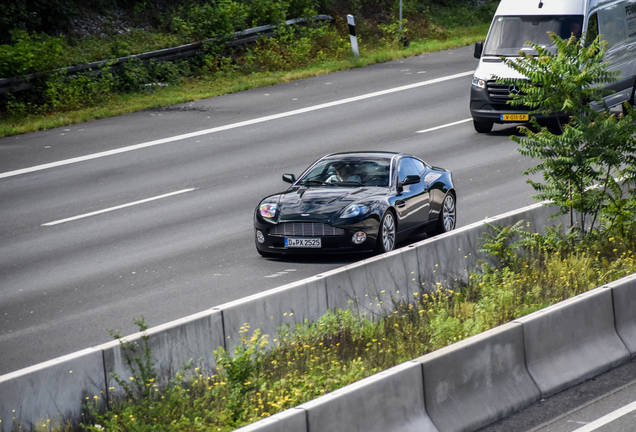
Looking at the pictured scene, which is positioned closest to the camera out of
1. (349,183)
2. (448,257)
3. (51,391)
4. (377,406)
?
(377,406)

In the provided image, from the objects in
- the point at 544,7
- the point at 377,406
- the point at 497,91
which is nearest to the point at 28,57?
the point at 497,91

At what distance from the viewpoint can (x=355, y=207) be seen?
1229cm

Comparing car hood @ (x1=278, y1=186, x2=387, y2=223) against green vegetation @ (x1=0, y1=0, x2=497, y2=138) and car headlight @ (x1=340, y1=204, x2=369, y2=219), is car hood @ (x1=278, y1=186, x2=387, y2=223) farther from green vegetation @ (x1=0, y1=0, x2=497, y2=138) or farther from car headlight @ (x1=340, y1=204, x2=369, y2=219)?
green vegetation @ (x1=0, y1=0, x2=497, y2=138)

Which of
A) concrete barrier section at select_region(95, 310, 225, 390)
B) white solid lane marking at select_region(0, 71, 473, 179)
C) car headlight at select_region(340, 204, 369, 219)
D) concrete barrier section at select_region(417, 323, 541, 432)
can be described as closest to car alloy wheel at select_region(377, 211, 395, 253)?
car headlight at select_region(340, 204, 369, 219)

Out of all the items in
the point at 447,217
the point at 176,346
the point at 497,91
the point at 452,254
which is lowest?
the point at 447,217

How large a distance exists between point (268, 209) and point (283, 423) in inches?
280

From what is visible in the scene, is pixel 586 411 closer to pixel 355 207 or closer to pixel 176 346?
pixel 176 346

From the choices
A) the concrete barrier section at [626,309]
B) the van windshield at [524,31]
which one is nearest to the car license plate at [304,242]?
the concrete barrier section at [626,309]

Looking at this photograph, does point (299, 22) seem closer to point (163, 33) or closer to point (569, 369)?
point (163, 33)

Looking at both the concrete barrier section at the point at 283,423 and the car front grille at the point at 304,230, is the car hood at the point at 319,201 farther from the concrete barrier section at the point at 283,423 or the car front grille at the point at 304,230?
the concrete barrier section at the point at 283,423

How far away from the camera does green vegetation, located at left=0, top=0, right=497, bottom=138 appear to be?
2359cm

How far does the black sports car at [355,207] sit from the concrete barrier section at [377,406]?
5708 mm

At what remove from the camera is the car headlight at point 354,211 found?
40.0 feet

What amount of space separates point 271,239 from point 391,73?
1651cm
